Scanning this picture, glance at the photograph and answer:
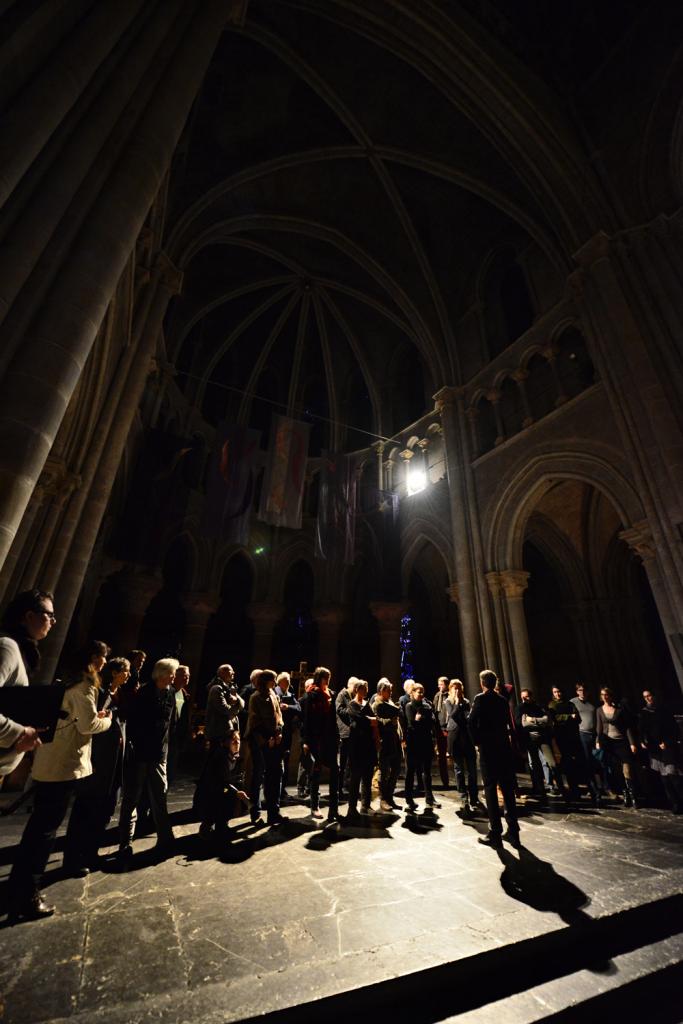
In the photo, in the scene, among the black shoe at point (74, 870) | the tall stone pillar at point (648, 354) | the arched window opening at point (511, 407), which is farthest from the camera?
the arched window opening at point (511, 407)

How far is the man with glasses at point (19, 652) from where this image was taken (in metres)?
1.83

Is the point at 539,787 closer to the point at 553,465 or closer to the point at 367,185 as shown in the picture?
the point at 553,465

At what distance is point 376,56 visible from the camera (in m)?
11.3

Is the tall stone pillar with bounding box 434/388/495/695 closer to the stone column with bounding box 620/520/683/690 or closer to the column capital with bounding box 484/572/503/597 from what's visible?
the column capital with bounding box 484/572/503/597

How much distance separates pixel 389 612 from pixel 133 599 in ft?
24.6

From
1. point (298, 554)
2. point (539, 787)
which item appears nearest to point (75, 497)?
point (539, 787)

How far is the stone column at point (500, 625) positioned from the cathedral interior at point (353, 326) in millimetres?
52

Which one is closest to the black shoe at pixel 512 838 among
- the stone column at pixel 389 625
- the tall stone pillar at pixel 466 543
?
the tall stone pillar at pixel 466 543

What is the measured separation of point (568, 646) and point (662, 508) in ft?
28.7

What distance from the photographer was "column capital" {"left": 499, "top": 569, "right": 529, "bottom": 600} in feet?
33.6

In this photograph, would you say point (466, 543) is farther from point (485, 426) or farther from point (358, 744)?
point (358, 744)

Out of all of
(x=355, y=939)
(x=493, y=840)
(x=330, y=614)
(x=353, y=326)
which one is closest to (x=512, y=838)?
(x=493, y=840)

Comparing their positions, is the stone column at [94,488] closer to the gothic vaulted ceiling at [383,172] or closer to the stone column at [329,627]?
the gothic vaulted ceiling at [383,172]

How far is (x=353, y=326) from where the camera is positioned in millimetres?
18031
